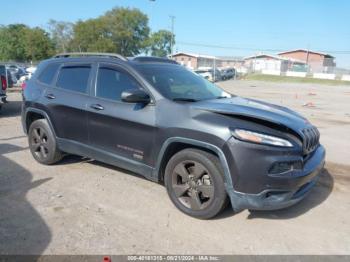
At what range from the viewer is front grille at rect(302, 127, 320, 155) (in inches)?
160

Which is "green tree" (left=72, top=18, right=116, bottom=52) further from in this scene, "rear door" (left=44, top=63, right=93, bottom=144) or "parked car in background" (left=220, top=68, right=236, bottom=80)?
"rear door" (left=44, top=63, right=93, bottom=144)

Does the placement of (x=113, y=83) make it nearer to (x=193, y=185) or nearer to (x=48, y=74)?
(x=48, y=74)

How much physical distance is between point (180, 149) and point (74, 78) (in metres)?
2.24

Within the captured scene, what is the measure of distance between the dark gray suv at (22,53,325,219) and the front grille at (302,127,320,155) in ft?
0.04

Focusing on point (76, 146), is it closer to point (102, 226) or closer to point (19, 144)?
point (102, 226)

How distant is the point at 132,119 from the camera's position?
15.1 feet

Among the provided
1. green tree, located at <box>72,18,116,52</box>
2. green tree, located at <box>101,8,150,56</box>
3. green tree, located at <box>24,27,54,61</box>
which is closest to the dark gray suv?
green tree, located at <box>72,18,116,52</box>

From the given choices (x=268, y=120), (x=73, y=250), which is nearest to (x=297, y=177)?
(x=268, y=120)

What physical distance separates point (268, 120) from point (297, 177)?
2.20 ft

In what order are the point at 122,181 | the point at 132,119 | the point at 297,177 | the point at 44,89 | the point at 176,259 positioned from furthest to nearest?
the point at 44,89, the point at 122,181, the point at 132,119, the point at 297,177, the point at 176,259

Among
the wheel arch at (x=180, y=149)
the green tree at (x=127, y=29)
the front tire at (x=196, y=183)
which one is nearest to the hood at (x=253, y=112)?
the wheel arch at (x=180, y=149)

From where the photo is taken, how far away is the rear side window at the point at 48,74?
5914 mm

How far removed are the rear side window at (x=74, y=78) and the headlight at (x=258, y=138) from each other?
8.43 feet

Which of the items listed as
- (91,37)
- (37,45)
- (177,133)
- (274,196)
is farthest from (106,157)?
(91,37)
